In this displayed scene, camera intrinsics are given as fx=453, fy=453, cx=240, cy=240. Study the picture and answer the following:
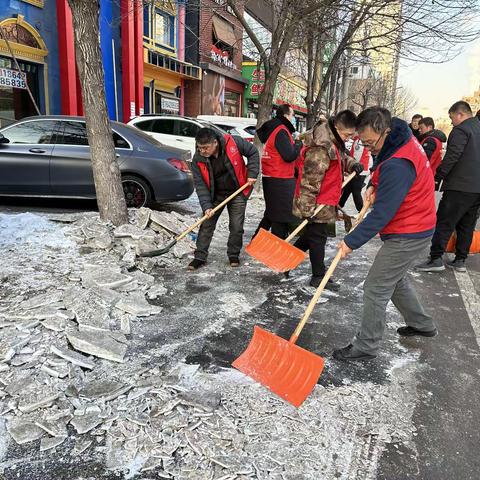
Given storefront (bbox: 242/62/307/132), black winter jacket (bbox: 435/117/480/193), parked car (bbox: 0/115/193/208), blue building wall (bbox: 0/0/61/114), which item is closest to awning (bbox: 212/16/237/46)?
storefront (bbox: 242/62/307/132)

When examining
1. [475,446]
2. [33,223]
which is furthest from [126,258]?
[475,446]

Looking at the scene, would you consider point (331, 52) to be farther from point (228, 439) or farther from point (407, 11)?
point (228, 439)

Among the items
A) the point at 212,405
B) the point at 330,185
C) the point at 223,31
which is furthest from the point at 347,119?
the point at 223,31

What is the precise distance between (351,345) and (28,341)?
2332 mm

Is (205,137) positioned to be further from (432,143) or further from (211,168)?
(432,143)

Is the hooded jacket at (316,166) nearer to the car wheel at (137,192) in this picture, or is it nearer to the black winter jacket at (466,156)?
the black winter jacket at (466,156)

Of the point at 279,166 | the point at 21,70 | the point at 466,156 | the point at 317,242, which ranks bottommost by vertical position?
the point at 317,242

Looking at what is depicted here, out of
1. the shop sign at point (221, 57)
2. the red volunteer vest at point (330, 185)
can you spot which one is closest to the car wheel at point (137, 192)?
the red volunteer vest at point (330, 185)

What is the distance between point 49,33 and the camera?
12891 mm

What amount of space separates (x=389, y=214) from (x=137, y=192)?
211 inches

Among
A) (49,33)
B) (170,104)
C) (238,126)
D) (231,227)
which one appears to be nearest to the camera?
(231,227)

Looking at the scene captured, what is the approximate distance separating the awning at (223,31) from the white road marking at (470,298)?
60.9 feet

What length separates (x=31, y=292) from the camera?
407 cm

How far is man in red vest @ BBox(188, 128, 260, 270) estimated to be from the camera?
4.99 metres
